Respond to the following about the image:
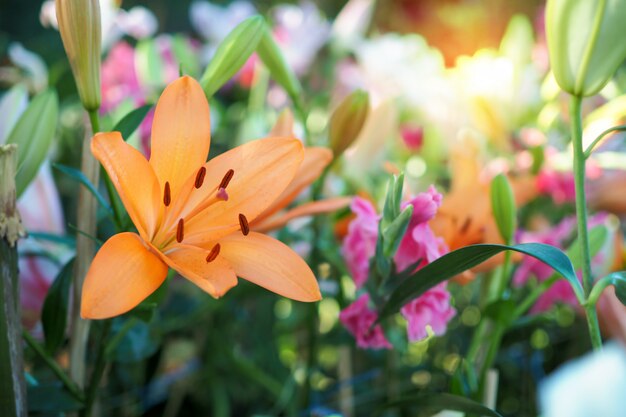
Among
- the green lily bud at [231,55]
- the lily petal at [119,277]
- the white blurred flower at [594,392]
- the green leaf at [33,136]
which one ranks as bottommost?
the white blurred flower at [594,392]

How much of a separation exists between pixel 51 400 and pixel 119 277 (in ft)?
0.40

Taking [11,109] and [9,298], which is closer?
[9,298]

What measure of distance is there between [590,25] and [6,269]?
0.28 m

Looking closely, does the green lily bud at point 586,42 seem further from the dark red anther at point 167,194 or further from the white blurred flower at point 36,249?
the white blurred flower at point 36,249

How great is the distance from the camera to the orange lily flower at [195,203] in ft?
0.99

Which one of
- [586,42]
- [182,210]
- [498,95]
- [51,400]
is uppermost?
[498,95]

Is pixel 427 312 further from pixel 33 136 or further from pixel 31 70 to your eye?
pixel 31 70

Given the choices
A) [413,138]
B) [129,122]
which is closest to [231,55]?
[129,122]

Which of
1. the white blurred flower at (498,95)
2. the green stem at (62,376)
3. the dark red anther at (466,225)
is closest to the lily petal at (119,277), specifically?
the green stem at (62,376)

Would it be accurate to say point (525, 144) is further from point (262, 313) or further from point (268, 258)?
point (268, 258)

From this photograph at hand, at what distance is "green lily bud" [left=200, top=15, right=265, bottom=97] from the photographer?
38 centimetres

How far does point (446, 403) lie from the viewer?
364 mm

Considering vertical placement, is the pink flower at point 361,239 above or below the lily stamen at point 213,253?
above

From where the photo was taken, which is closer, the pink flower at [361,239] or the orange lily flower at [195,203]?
the orange lily flower at [195,203]
